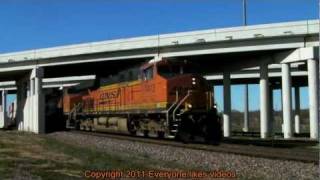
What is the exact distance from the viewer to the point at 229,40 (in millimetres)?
39625

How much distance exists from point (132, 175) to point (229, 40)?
1069 inches

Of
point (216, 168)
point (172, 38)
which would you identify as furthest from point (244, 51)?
point (216, 168)

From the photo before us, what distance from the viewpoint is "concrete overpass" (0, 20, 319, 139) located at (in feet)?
124

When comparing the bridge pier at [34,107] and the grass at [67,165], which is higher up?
the bridge pier at [34,107]

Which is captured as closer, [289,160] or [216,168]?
[216,168]

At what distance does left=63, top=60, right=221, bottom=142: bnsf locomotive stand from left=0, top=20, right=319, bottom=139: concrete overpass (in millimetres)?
6825

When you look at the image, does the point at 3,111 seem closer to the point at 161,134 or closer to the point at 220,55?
the point at 220,55

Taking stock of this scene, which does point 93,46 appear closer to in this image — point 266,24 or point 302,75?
point 266,24

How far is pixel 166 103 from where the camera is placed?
26.2 m

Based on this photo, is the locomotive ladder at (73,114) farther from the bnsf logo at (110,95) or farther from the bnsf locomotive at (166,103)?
the bnsf locomotive at (166,103)

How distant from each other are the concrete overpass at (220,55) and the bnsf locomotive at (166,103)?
6.83 meters

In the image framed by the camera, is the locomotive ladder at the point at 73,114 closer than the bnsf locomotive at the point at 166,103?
No

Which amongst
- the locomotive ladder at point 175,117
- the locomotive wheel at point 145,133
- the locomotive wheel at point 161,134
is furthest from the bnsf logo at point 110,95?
the locomotive ladder at point 175,117

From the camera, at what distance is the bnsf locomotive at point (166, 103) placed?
2594 centimetres
